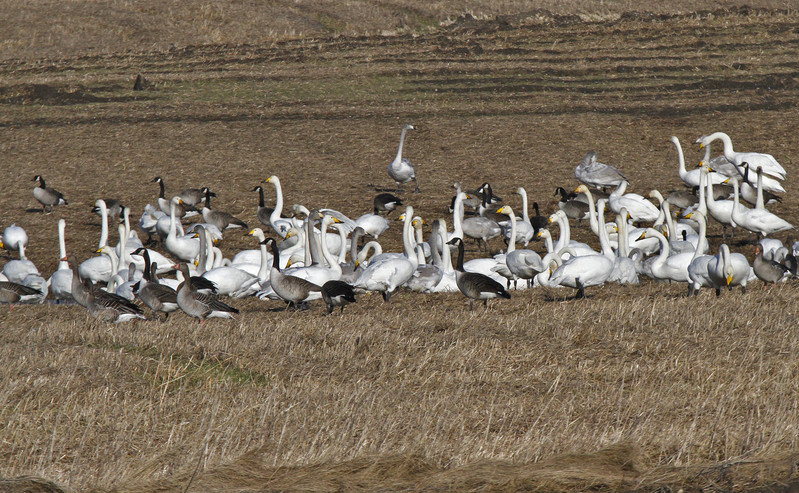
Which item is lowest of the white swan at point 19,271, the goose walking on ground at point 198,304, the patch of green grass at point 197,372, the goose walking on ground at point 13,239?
the white swan at point 19,271

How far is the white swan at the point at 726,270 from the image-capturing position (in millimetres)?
11516

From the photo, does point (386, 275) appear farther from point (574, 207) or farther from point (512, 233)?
point (574, 207)

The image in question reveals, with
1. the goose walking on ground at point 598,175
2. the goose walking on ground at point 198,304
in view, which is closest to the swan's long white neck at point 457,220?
the goose walking on ground at point 598,175

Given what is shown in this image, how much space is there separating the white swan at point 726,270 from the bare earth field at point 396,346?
315 millimetres

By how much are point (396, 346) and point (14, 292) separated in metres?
7.32

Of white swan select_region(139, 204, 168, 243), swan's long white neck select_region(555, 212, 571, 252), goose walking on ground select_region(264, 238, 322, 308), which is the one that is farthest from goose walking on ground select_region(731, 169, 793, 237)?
white swan select_region(139, 204, 168, 243)

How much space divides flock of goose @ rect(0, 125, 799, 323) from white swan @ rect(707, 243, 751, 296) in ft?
0.06

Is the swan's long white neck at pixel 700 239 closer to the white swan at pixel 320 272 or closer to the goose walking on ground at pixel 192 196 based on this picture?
the white swan at pixel 320 272

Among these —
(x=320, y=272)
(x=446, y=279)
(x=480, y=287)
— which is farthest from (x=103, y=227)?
(x=480, y=287)

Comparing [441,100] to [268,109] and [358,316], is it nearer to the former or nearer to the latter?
[268,109]

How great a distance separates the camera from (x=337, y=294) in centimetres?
1143

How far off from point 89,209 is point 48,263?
144 inches

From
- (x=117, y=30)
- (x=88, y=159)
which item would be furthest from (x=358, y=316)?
(x=117, y=30)

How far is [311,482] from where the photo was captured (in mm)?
5512
